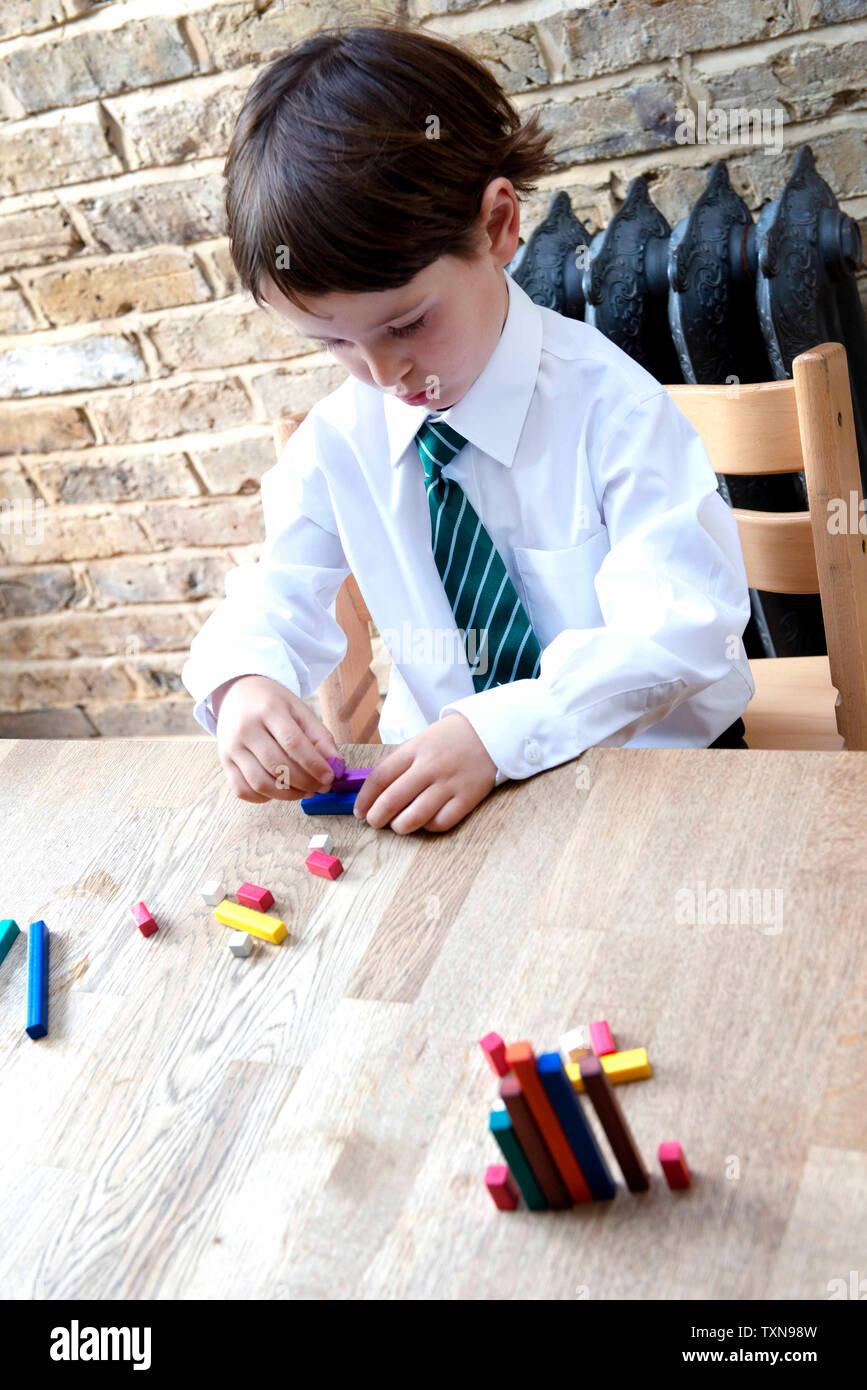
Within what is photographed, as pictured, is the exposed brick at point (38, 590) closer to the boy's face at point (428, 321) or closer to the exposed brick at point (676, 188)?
the exposed brick at point (676, 188)

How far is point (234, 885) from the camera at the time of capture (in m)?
0.88

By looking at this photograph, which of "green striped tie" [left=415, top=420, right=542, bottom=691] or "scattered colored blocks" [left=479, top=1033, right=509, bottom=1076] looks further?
"green striped tie" [left=415, top=420, right=542, bottom=691]

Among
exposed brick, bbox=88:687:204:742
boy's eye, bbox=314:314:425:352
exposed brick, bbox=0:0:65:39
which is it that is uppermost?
exposed brick, bbox=0:0:65:39

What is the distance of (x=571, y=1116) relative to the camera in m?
0.56

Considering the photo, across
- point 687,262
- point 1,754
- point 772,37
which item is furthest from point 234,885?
point 772,37

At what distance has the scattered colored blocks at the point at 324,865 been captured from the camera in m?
0.86

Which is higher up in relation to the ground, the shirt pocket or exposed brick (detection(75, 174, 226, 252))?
exposed brick (detection(75, 174, 226, 252))

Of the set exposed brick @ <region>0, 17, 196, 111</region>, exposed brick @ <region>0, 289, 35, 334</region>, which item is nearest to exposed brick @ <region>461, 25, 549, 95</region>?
exposed brick @ <region>0, 17, 196, 111</region>

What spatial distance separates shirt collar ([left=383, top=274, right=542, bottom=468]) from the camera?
1.11 metres

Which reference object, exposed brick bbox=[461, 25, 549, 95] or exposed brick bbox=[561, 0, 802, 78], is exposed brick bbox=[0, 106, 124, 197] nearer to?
exposed brick bbox=[461, 25, 549, 95]

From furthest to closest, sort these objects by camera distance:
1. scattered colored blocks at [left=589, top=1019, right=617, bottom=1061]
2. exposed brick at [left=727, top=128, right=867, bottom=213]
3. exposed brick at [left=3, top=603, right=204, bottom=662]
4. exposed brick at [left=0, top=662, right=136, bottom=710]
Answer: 1. exposed brick at [left=0, top=662, right=136, bottom=710]
2. exposed brick at [left=3, top=603, right=204, bottom=662]
3. exposed brick at [left=727, top=128, right=867, bottom=213]
4. scattered colored blocks at [left=589, top=1019, right=617, bottom=1061]

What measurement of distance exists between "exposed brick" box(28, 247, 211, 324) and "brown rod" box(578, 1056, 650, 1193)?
1.75 m

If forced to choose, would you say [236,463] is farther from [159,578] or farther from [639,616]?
[639,616]

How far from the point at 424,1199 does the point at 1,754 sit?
0.70 meters
